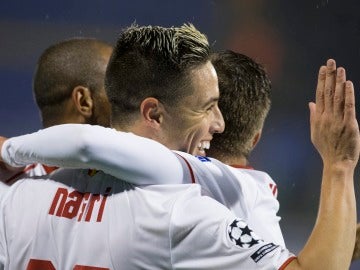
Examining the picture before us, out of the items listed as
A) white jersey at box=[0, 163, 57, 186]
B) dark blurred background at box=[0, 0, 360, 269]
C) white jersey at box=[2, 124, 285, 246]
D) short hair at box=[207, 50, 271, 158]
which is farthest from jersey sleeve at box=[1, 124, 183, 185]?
dark blurred background at box=[0, 0, 360, 269]

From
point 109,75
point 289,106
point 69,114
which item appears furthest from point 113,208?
point 289,106

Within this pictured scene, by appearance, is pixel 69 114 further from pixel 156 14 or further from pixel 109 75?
pixel 156 14

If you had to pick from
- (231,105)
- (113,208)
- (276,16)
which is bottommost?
(113,208)

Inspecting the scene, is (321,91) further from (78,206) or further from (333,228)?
(78,206)

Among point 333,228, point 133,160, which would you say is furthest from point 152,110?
point 333,228

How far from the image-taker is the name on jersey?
5.75ft

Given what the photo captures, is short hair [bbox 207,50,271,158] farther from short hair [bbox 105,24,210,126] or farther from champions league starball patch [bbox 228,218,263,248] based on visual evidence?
champions league starball patch [bbox 228,218,263,248]

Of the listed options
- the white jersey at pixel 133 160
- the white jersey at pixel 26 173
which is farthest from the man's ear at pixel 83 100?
the white jersey at pixel 133 160

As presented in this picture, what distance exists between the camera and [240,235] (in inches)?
63.5

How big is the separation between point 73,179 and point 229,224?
→ 0.40 metres

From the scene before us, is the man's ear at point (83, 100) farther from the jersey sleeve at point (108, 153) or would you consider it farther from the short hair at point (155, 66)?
the jersey sleeve at point (108, 153)

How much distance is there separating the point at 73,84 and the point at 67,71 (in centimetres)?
5

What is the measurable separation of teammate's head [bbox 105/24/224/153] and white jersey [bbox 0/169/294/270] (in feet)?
0.57

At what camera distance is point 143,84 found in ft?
6.33
